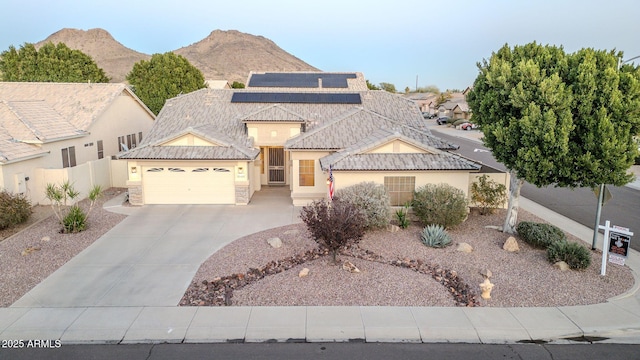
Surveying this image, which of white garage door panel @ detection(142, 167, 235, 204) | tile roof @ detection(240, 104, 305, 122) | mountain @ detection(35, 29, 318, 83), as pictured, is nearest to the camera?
white garage door panel @ detection(142, 167, 235, 204)

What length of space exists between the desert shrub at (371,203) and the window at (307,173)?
4.27 m

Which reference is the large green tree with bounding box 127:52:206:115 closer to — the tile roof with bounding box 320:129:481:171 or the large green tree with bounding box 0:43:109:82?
the large green tree with bounding box 0:43:109:82

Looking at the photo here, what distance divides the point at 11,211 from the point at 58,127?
8262mm

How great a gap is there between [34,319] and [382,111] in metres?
20.4

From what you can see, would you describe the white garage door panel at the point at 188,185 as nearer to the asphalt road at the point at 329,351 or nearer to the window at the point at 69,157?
the window at the point at 69,157

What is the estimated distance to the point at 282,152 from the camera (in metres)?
24.7

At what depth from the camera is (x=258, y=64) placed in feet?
441

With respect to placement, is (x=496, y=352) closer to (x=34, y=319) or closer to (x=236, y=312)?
(x=236, y=312)

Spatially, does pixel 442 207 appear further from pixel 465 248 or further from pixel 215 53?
pixel 215 53

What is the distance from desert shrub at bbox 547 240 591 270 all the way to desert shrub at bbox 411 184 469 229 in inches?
137

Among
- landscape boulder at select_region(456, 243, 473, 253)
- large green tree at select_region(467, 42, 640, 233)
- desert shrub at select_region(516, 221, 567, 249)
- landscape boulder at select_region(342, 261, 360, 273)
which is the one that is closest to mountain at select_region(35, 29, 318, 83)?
large green tree at select_region(467, 42, 640, 233)

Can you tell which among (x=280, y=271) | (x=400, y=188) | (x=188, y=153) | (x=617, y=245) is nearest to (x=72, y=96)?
(x=188, y=153)

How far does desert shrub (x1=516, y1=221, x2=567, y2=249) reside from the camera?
566 inches

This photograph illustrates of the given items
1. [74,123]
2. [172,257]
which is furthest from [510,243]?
[74,123]
